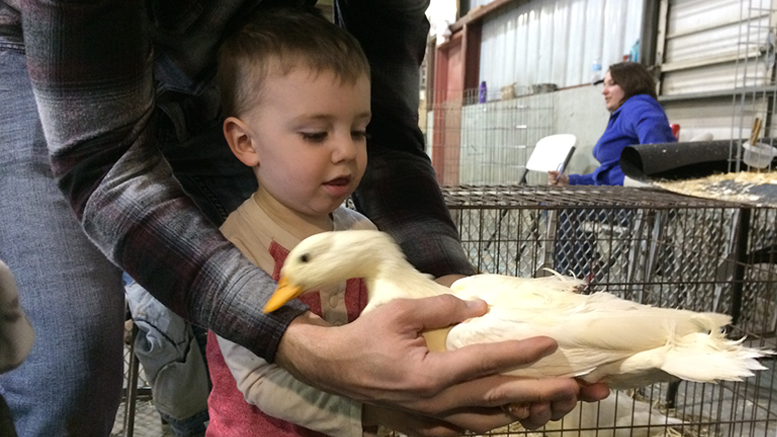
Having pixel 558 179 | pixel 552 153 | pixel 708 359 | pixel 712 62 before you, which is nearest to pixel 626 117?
pixel 558 179

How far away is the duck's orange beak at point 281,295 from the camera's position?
21.9 inches

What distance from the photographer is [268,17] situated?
0.74 metres

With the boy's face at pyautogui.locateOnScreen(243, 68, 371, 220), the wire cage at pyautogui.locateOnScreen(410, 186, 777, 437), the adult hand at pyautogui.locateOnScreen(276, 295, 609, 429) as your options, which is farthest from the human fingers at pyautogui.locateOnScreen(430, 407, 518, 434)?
Result: the wire cage at pyautogui.locateOnScreen(410, 186, 777, 437)

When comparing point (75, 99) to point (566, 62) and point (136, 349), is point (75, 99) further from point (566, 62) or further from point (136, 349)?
point (566, 62)

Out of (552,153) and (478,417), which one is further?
(552,153)

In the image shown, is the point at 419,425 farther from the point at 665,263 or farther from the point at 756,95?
the point at 756,95

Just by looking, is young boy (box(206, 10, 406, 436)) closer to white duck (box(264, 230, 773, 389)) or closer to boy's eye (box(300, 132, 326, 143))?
boy's eye (box(300, 132, 326, 143))

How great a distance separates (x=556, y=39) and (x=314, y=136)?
4.37 metres

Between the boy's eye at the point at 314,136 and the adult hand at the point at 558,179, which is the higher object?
the boy's eye at the point at 314,136

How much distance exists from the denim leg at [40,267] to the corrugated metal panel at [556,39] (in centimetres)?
350

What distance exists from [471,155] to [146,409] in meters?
3.94

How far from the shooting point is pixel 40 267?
71cm

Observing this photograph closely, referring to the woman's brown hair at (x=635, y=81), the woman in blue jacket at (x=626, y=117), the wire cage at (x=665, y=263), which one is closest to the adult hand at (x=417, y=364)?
the wire cage at (x=665, y=263)

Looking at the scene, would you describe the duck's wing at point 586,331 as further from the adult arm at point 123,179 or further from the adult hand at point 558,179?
the adult hand at point 558,179
